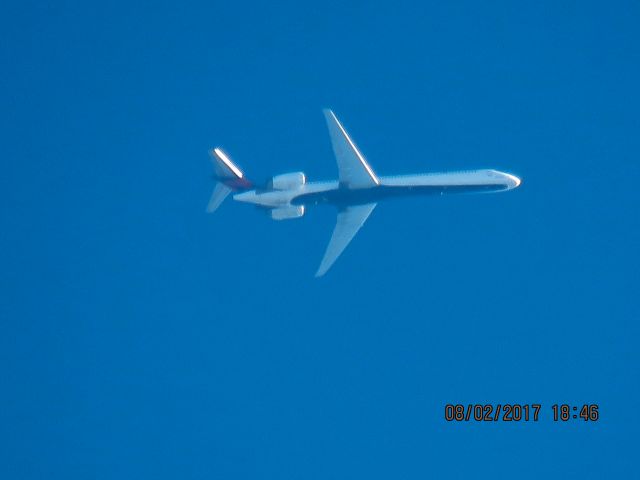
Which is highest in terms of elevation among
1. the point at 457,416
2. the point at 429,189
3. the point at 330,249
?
the point at 429,189

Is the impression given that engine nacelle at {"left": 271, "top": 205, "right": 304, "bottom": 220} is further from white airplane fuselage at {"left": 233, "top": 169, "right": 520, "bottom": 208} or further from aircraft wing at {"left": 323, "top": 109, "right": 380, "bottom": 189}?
aircraft wing at {"left": 323, "top": 109, "right": 380, "bottom": 189}

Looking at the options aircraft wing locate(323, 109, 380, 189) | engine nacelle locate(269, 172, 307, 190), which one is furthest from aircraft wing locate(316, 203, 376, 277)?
engine nacelle locate(269, 172, 307, 190)

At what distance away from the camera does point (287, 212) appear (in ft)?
135

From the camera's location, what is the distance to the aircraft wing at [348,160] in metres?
37.7

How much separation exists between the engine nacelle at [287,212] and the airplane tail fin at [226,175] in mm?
3243

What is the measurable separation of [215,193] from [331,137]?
1027 centimetres

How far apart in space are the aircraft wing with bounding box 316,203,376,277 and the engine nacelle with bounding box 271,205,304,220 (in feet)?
9.15

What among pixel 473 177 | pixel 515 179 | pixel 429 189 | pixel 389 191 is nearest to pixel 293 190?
pixel 389 191

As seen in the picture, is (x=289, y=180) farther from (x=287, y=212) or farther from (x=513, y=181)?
(x=513, y=181)

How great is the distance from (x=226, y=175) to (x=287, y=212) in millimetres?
5385

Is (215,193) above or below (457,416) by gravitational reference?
above

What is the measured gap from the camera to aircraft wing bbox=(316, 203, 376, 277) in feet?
136

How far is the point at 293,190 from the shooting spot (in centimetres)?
4012

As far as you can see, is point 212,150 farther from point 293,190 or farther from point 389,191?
point 389,191
